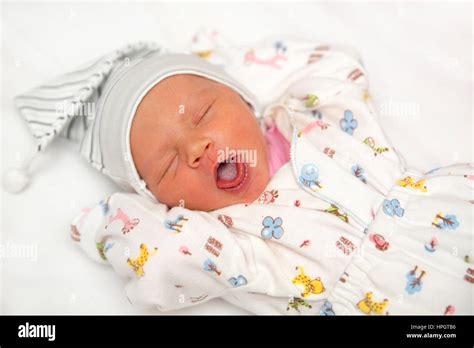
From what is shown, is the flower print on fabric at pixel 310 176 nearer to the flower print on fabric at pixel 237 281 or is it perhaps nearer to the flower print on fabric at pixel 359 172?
the flower print on fabric at pixel 359 172

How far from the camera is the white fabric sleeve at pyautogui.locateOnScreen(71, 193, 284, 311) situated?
1652 mm

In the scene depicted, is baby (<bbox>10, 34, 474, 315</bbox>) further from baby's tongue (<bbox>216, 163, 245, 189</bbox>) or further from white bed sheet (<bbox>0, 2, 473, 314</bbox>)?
white bed sheet (<bbox>0, 2, 473, 314</bbox>)

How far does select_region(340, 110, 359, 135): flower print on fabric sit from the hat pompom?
1200mm

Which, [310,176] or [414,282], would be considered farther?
[310,176]

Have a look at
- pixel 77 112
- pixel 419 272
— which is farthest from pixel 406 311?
pixel 77 112

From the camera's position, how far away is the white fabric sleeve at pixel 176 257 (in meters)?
1.65

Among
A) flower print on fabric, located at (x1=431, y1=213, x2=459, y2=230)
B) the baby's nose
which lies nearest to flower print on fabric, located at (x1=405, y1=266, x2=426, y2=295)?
flower print on fabric, located at (x1=431, y1=213, x2=459, y2=230)

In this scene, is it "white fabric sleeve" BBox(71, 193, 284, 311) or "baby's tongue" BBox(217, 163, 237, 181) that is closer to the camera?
"white fabric sleeve" BBox(71, 193, 284, 311)

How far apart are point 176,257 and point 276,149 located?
611mm

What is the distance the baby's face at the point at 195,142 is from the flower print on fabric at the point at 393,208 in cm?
41

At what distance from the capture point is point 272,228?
1.74 metres

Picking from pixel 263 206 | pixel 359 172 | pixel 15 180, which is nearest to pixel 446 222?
pixel 359 172

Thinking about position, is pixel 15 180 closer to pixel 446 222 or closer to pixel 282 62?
pixel 282 62

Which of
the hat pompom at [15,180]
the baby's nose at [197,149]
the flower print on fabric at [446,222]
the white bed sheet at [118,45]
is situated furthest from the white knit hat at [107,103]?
the flower print on fabric at [446,222]
